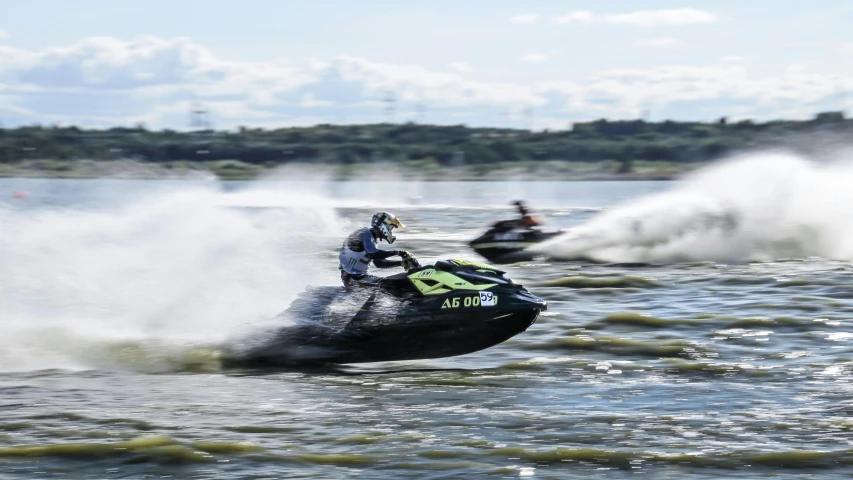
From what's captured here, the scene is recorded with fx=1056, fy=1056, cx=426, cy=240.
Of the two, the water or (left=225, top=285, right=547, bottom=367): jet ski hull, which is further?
(left=225, top=285, right=547, bottom=367): jet ski hull

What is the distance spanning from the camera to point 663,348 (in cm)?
1608

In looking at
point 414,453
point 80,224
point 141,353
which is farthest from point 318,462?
point 80,224

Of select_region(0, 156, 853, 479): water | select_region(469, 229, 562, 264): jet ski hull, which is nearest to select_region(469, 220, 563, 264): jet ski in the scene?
select_region(469, 229, 562, 264): jet ski hull

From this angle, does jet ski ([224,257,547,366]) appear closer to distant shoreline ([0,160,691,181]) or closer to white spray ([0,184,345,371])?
white spray ([0,184,345,371])

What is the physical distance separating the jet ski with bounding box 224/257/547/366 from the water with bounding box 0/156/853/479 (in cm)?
40

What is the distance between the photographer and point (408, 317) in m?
14.0

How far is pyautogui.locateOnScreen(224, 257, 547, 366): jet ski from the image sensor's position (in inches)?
551

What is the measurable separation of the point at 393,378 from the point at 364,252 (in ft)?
5.70

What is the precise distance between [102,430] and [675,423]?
612 centimetres

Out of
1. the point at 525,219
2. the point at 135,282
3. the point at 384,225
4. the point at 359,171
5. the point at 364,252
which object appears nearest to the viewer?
the point at 364,252

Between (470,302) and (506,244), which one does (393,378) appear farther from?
(506,244)

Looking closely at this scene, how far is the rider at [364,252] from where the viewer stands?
14.2 meters

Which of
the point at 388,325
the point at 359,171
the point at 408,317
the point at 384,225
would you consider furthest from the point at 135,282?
the point at 359,171

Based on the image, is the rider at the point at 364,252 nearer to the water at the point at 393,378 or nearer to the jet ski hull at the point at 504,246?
the water at the point at 393,378
